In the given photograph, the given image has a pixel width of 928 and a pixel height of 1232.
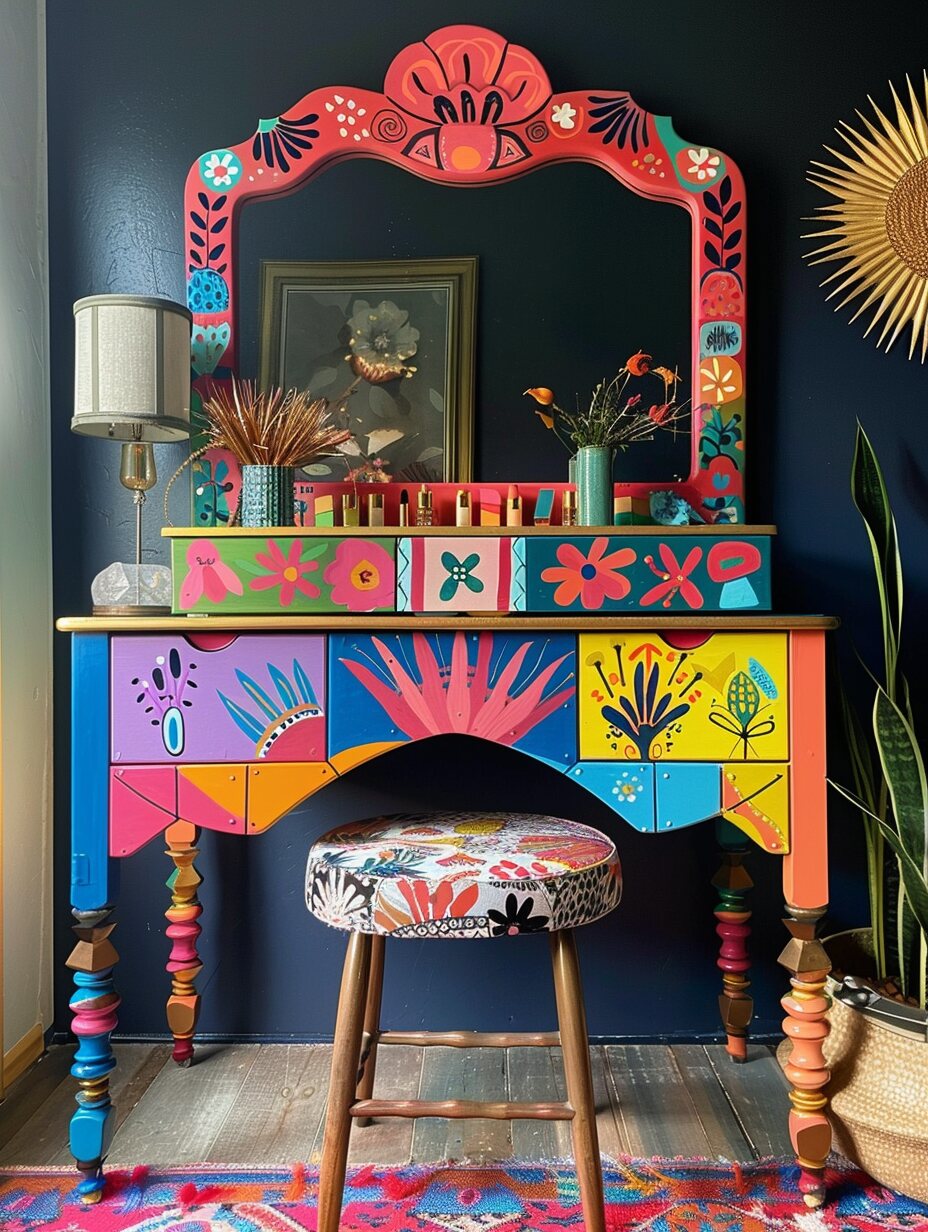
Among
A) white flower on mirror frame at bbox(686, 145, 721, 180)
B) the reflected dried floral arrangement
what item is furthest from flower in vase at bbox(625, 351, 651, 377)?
white flower on mirror frame at bbox(686, 145, 721, 180)

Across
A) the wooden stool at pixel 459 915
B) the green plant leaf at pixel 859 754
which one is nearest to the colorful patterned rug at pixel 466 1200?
the wooden stool at pixel 459 915

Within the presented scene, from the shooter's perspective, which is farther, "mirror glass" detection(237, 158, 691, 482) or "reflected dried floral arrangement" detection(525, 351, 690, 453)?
"mirror glass" detection(237, 158, 691, 482)

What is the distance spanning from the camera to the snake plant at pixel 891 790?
1586mm

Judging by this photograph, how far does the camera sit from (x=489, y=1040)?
1516mm

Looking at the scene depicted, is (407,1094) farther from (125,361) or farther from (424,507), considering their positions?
(125,361)

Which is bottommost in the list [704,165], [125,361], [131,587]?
[131,587]

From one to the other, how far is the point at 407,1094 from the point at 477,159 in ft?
6.06

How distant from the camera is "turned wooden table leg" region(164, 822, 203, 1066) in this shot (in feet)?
6.27

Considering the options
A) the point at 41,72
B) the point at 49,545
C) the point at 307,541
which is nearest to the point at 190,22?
the point at 41,72

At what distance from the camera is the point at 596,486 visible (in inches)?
71.3

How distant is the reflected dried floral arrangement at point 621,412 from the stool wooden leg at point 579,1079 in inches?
38.3

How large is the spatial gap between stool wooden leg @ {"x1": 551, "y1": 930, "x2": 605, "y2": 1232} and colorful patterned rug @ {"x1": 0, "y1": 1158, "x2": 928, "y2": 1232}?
0.48ft

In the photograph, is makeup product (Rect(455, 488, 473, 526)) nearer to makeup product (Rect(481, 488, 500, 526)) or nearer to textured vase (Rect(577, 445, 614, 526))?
makeup product (Rect(481, 488, 500, 526))

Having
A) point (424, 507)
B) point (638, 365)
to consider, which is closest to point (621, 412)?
point (638, 365)
